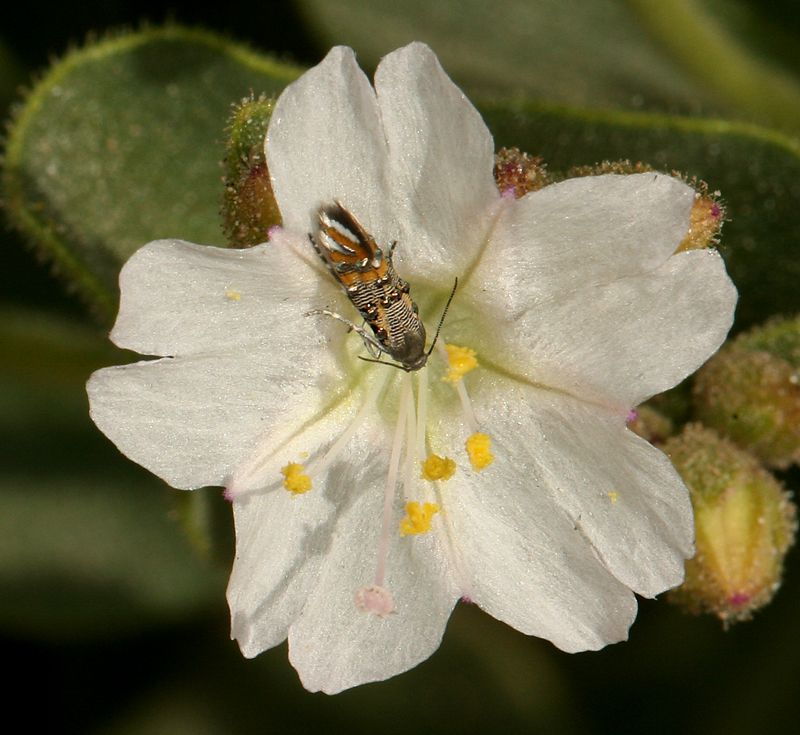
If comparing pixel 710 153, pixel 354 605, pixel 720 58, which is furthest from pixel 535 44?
pixel 354 605

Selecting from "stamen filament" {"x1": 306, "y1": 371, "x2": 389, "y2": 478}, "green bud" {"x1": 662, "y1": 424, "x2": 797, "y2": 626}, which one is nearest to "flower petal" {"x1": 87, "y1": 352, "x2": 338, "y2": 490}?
"stamen filament" {"x1": 306, "y1": 371, "x2": 389, "y2": 478}

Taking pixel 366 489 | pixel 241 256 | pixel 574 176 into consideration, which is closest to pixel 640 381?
pixel 574 176

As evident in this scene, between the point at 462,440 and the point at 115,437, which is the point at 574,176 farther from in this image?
the point at 115,437

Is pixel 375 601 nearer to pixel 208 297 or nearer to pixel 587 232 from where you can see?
pixel 208 297

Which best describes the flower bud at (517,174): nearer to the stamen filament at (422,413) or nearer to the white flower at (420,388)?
the white flower at (420,388)

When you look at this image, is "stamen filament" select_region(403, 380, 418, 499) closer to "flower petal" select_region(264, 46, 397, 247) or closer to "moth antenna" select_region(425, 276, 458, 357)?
"moth antenna" select_region(425, 276, 458, 357)
